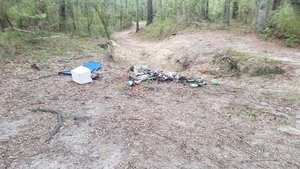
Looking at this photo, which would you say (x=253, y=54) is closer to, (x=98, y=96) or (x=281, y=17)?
(x=281, y=17)

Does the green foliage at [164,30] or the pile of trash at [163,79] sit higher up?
the green foliage at [164,30]

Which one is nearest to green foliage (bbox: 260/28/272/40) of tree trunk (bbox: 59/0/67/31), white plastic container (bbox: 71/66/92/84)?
white plastic container (bbox: 71/66/92/84)

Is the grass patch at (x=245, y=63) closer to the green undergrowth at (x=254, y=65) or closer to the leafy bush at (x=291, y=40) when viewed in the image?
the green undergrowth at (x=254, y=65)

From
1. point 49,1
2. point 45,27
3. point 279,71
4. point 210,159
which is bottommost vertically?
point 210,159

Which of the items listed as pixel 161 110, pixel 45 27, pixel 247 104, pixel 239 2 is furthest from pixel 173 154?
pixel 239 2

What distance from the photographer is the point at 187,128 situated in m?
3.27

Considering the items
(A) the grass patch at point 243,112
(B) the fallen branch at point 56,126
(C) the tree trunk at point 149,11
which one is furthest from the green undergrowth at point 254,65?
(C) the tree trunk at point 149,11

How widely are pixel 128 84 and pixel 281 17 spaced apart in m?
5.23

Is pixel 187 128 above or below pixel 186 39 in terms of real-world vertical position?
below

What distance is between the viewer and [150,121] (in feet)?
11.4

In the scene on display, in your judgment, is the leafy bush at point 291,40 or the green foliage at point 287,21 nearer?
the leafy bush at point 291,40

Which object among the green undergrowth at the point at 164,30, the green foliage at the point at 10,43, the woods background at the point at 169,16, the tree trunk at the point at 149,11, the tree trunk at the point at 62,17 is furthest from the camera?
the tree trunk at the point at 149,11

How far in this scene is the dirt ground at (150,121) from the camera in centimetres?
265

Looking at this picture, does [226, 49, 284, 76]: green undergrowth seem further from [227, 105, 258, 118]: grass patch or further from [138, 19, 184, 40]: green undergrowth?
[138, 19, 184, 40]: green undergrowth
